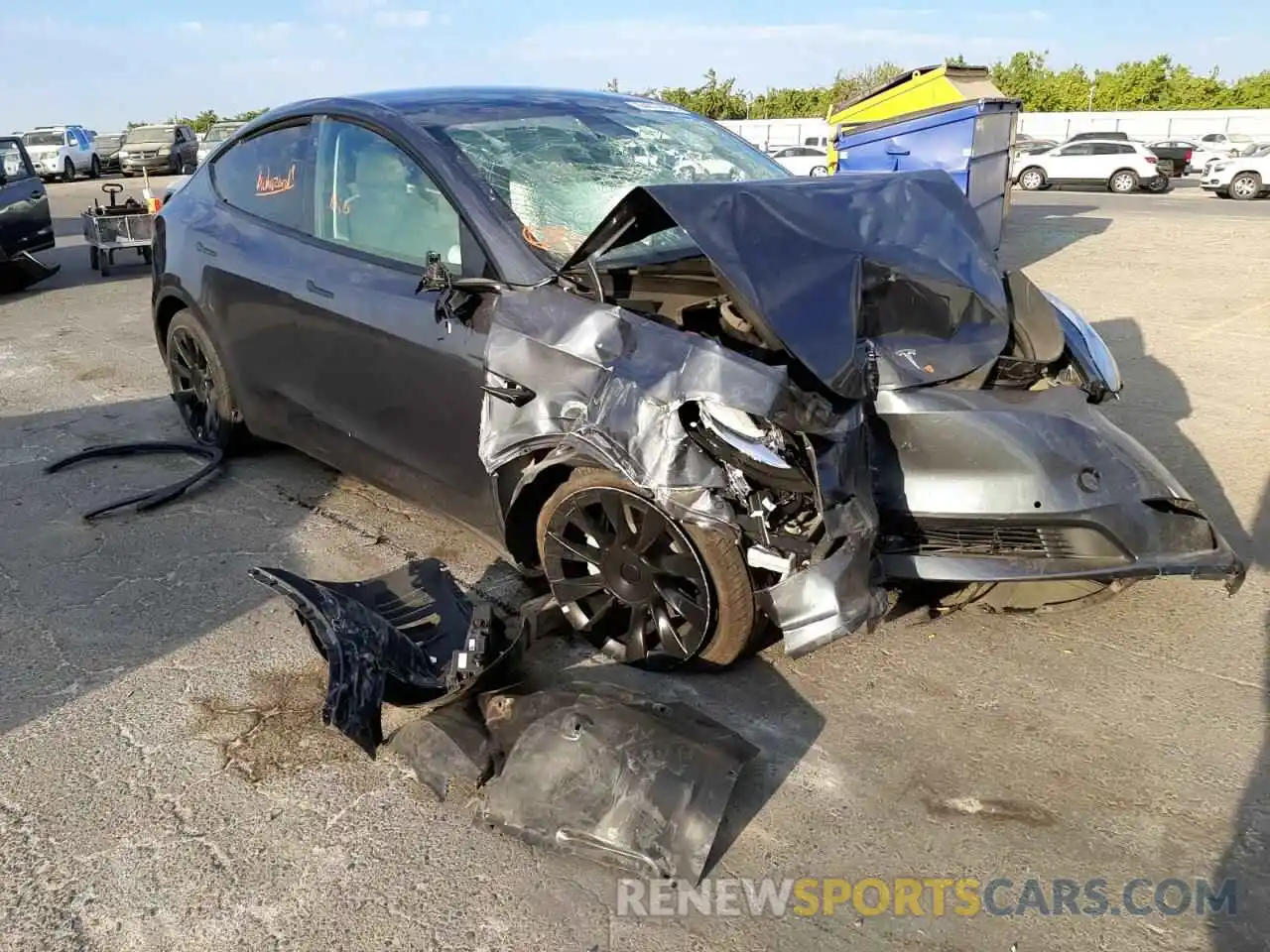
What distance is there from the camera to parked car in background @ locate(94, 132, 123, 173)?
114ft

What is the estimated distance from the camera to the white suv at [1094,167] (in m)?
25.5

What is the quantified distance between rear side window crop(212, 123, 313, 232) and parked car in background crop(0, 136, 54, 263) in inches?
304

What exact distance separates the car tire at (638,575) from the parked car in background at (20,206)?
10.4 metres

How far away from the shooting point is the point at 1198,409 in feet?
19.1

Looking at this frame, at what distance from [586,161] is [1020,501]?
203cm

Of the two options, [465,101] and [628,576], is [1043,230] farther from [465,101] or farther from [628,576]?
[628,576]

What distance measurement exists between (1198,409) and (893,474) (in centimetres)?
393

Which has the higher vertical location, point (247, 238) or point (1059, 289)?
point (247, 238)

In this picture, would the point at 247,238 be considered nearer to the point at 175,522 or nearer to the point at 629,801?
the point at 175,522

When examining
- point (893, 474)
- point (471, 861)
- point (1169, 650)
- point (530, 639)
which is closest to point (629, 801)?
point (471, 861)

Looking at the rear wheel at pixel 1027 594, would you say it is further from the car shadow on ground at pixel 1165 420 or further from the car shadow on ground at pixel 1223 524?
the car shadow on ground at pixel 1165 420

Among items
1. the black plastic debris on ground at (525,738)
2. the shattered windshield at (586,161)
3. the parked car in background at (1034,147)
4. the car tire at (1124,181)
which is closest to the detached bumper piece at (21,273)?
the shattered windshield at (586,161)

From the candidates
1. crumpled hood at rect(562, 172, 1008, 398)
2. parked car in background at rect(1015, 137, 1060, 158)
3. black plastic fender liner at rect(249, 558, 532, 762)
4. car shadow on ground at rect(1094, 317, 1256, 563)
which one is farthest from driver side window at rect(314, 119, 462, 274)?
parked car in background at rect(1015, 137, 1060, 158)

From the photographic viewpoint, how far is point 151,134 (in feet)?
103
